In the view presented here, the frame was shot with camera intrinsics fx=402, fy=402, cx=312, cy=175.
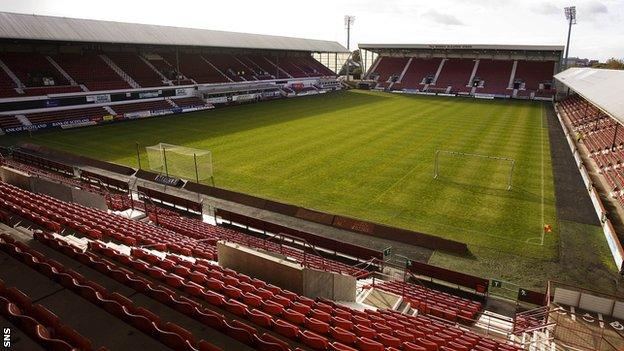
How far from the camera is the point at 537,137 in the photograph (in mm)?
37281

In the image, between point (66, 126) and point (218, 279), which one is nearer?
point (218, 279)

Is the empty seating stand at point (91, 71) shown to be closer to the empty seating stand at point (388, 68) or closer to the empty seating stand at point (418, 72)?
the empty seating stand at point (388, 68)

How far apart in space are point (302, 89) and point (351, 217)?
59.2 meters

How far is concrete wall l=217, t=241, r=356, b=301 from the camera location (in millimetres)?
10461

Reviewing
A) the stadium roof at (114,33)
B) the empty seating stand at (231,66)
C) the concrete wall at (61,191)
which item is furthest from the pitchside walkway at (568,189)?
the empty seating stand at (231,66)

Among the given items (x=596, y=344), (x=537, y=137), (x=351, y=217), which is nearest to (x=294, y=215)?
(x=351, y=217)

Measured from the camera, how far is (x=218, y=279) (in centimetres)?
970

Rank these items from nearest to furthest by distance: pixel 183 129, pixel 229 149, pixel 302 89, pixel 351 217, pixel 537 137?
pixel 351 217 < pixel 229 149 < pixel 537 137 < pixel 183 129 < pixel 302 89

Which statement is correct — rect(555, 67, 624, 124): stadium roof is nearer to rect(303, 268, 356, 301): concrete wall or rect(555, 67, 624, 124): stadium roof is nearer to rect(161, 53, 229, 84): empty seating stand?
rect(303, 268, 356, 301): concrete wall

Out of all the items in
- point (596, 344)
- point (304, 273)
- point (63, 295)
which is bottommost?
point (596, 344)

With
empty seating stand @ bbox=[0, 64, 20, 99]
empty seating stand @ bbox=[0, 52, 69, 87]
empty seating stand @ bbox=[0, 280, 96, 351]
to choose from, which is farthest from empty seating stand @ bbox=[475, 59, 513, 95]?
empty seating stand @ bbox=[0, 280, 96, 351]

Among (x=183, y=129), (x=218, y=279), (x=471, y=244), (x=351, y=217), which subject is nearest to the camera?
(x=218, y=279)

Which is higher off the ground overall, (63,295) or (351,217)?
(63,295)

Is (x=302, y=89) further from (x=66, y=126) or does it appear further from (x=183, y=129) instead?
(x=66, y=126)
